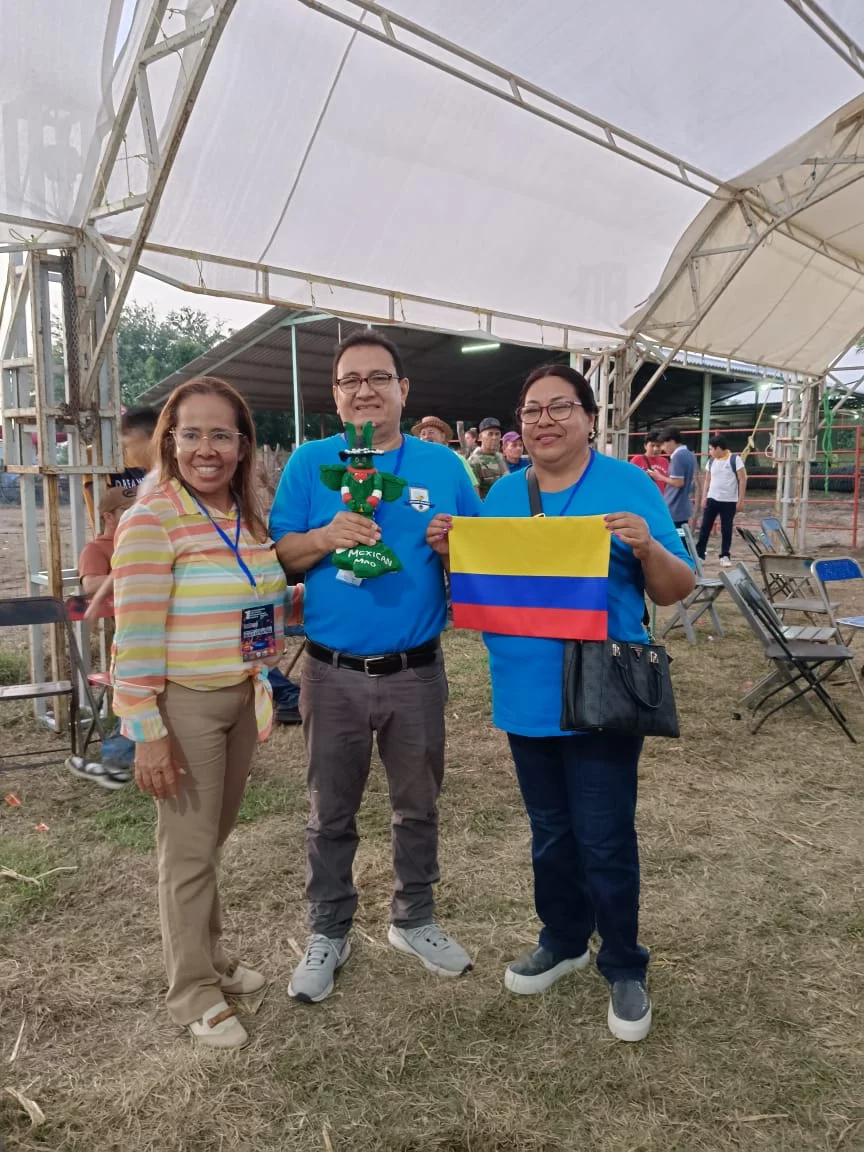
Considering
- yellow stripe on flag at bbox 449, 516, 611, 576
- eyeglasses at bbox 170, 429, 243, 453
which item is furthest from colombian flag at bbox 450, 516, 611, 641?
eyeglasses at bbox 170, 429, 243, 453

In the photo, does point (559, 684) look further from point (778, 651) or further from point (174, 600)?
point (778, 651)

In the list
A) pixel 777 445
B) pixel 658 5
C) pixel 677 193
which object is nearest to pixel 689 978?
pixel 658 5

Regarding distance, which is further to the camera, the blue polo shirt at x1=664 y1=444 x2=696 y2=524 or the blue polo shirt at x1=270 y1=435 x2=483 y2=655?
the blue polo shirt at x1=664 y1=444 x2=696 y2=524

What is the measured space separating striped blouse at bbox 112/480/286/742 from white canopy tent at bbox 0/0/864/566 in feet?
10.0

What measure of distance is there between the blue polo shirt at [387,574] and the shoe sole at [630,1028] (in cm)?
126

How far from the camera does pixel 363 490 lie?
7.28ft

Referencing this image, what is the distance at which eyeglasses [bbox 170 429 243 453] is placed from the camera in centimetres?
212

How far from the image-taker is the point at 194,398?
2.15m

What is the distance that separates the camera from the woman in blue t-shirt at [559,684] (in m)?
2.16

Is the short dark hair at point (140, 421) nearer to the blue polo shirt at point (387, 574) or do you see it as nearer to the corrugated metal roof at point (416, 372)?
the blue polo shirt at point (387, 574)

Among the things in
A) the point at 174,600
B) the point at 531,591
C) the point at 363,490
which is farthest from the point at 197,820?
the point at 531,591

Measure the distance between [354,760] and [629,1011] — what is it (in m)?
1.10

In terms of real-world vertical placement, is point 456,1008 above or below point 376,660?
below

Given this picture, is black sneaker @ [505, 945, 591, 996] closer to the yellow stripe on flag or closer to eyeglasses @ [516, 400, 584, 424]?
the yellow stripe on flag
